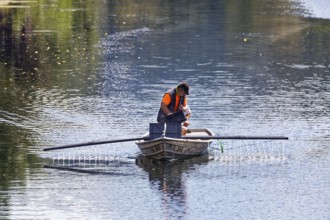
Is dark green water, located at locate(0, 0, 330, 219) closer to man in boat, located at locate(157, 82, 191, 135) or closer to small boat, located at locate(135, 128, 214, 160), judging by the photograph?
small boat, located at locate(135, 128, 214, 160)

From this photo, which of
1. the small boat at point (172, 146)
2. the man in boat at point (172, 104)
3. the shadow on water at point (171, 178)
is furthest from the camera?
the man in boat at point (172, 104)

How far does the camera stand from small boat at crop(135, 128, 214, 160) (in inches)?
1400

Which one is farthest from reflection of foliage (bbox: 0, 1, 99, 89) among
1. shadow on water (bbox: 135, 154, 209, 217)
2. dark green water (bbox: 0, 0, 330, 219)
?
shadow on water (bbox: 135, 154, 209, 217)

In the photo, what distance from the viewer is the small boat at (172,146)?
35562 millimetres

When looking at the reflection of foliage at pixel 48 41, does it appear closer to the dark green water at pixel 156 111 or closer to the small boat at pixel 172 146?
the dark green water at pixel 156 111

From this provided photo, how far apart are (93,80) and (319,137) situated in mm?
17084

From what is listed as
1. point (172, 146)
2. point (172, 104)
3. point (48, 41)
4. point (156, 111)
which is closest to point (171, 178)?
point (172, 146)

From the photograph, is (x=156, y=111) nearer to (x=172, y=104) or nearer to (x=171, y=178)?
(x=172, y=104)

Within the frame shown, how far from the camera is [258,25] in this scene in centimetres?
8300

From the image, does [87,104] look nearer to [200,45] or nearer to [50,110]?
[50,110]

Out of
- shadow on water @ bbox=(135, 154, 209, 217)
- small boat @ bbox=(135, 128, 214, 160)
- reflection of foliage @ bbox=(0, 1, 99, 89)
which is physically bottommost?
reflection of foliage @ bbox=(0, 1, 99, 89)

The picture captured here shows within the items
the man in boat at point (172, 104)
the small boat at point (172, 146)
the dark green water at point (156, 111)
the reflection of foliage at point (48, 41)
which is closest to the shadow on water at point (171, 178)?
the dark green water at point (156, 111)

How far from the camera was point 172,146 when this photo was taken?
3581 cm

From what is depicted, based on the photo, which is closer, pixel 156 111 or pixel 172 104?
pixel 172 104
